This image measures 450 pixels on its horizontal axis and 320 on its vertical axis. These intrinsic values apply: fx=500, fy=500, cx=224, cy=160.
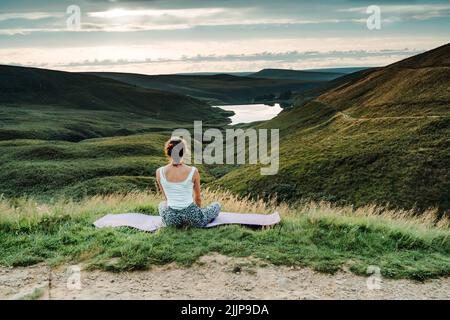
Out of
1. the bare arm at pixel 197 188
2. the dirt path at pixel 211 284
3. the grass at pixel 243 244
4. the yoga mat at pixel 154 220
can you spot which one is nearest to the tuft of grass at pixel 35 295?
the dirt path at pixel 211 284

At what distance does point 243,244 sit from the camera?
12719 millimetres

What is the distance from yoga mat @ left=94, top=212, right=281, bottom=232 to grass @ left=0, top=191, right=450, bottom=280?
0.36m

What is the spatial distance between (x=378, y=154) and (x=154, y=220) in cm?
4240

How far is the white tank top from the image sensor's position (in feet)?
45.8

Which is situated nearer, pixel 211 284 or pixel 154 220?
pixel 211 284

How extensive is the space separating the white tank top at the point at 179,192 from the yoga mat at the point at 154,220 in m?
0.84

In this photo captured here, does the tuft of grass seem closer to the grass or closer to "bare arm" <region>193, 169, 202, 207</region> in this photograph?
the grass

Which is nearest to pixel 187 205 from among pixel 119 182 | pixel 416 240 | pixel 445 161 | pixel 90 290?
pixel 90 290

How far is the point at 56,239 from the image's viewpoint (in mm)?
13023

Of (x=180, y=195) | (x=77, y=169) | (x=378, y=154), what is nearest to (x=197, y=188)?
(x=180, y=195)

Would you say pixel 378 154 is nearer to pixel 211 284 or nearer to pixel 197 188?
pixel 197 188

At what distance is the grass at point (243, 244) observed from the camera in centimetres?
1166

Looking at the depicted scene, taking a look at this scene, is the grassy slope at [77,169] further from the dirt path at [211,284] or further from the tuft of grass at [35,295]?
the tuft of grass at [35,295]
